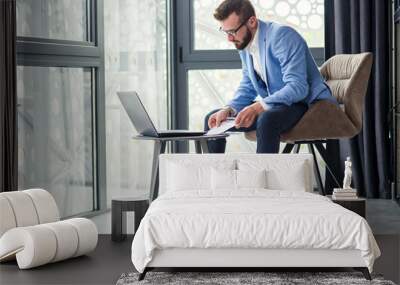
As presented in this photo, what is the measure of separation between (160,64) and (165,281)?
392 cm

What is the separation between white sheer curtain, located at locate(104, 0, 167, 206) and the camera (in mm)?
6637

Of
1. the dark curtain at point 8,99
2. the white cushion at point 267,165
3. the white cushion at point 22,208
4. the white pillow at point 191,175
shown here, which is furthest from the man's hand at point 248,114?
the white cushion at point 22,208

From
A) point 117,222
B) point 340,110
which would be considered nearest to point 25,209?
point 117,222

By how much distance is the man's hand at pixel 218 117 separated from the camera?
238 inches

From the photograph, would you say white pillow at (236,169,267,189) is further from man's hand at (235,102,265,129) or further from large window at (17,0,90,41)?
large window at (17,0,90,41)

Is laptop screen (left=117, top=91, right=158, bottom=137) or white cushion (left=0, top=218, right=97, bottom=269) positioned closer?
white cushion (left=0, top=218, right=97, bottom=269)

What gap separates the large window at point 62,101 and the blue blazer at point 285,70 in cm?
117

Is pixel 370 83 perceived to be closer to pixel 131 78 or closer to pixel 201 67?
pixel 201 67

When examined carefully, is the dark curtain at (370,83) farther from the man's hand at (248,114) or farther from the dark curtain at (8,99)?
the dark curtain at (8,99)

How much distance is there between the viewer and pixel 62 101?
6.00 metres

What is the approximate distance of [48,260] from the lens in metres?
4.31

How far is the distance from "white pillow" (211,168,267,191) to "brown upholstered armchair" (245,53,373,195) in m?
1.11

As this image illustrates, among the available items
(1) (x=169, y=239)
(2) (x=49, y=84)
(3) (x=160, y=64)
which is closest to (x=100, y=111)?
(2) (x=49, y=84)

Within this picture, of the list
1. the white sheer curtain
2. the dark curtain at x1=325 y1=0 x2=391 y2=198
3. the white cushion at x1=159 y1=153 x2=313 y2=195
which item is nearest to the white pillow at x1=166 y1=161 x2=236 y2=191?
the white cushion at x1=159 y1=153 x2=313 y2=195
